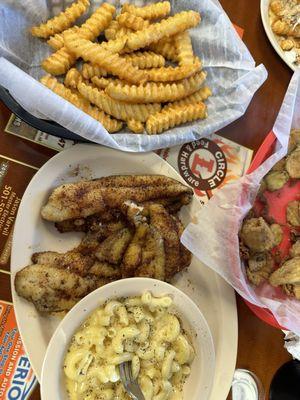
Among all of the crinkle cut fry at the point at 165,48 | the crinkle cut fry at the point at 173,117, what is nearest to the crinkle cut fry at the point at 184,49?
the crinkle cut fry at the point at 165,48

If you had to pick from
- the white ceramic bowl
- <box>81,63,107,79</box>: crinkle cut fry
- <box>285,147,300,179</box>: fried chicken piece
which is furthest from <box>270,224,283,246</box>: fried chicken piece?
<box>81,63,107,79</box>: crinkle cut fry

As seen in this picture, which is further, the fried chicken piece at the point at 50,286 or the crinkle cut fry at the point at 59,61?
the crinkle cut fry at the point at 59,61

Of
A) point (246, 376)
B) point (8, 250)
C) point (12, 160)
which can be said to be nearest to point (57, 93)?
point (12, 160)

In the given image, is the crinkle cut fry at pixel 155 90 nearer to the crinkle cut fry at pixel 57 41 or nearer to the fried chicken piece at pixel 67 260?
the crinkle cut fry at pixel 57 41

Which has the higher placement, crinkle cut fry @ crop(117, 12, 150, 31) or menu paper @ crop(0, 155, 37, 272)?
crinkle cut fry @ crop(117, 12, 150, 31)

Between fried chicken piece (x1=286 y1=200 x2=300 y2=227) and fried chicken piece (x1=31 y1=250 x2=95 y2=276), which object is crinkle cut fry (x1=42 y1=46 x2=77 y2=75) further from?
fried chicken piece (x1=286 y1=200 x2=300 y2=227)

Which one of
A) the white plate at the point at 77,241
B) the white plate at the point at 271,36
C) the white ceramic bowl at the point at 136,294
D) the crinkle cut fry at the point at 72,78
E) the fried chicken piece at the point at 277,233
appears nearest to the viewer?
the white ceramic bowl at the point at 136,294

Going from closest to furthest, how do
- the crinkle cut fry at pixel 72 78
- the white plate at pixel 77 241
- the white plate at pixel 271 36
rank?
the white plate at pixel 77 241 → the crinkle cut fry at pixel 72 78 → the white plate at pixel 271 36

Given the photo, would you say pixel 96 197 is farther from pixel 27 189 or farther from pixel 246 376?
pixel 246 376
